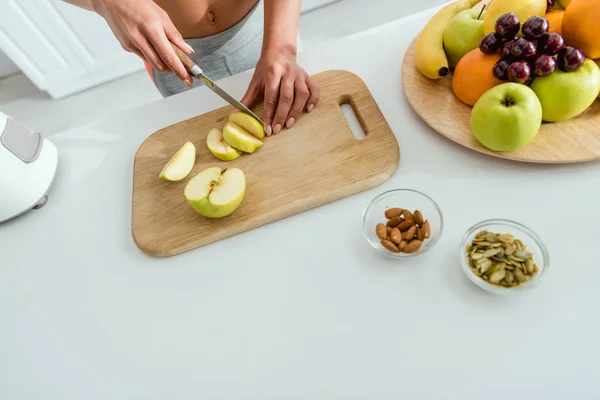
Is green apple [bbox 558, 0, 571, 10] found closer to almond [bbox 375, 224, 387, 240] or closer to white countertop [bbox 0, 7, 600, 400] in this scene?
white countertop [bbox 0, 7, 600, 400]

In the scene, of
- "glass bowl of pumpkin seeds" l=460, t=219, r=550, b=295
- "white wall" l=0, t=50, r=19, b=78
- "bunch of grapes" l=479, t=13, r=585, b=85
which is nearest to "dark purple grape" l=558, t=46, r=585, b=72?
"bunch of grapes" l=479, t=13, r=585, b=85

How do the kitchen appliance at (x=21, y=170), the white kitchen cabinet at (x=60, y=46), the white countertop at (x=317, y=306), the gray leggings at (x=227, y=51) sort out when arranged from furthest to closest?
the white kitchen cabinet at (x=60, y=46) < the gray leggings at (x=227, y=51) < the kitchen appliance at (x=21, y=170) < the white countertop at (x=317, y=306)

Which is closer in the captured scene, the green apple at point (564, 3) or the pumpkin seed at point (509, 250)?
the pumpkin seed at point (509, 250)

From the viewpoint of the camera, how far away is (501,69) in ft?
2.29

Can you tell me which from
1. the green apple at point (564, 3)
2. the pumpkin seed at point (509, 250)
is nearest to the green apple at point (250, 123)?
the pumpkin seed at point (509, 250)

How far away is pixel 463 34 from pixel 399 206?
365 millimetres

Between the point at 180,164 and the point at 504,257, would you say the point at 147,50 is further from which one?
the point at 504,257

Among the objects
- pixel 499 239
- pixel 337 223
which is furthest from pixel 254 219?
pixel 499 239

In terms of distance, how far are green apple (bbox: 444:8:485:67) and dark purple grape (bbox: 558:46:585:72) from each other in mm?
157

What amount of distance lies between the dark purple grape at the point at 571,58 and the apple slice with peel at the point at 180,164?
67 centimetres

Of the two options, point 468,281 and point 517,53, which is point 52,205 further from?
point 517,53

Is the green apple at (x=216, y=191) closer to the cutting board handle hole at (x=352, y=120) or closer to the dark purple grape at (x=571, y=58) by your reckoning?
the cutting board handle hole at (x=352, y=120)

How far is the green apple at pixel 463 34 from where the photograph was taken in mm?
792

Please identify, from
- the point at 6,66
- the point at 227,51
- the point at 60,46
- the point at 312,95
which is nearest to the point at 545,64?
the point at 312,95
